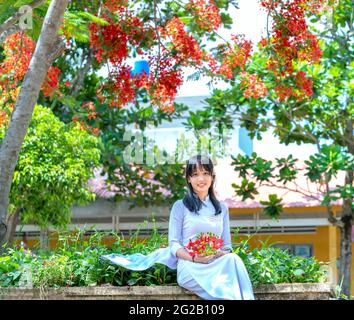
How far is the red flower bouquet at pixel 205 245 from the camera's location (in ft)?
16.9

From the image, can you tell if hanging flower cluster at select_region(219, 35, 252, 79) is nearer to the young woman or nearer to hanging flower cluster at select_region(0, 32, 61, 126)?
hanging flower cluster at select_region(0, 32, 61, 126)

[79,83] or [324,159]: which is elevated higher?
[79,83]

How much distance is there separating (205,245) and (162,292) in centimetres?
45

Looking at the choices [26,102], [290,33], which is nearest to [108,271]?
[26,102]

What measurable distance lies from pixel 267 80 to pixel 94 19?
5852 mm

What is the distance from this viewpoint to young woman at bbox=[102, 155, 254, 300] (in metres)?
5.02

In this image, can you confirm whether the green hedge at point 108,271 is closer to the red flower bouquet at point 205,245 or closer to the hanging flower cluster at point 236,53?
the red flower bouquet at point 205,245

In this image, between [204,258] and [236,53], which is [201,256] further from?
[236,53]

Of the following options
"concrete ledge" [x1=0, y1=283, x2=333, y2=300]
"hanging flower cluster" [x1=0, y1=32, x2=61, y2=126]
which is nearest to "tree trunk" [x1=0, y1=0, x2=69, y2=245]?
"concrete ledge" [x1=0, y1=283, x2=333, y2=300]

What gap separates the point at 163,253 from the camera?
5.47 meters

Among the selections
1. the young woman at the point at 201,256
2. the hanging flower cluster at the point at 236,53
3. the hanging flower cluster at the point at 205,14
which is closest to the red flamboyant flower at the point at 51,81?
the hanging flower cluster at the point at 205,14

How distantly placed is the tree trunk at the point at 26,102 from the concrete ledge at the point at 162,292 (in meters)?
1.60
